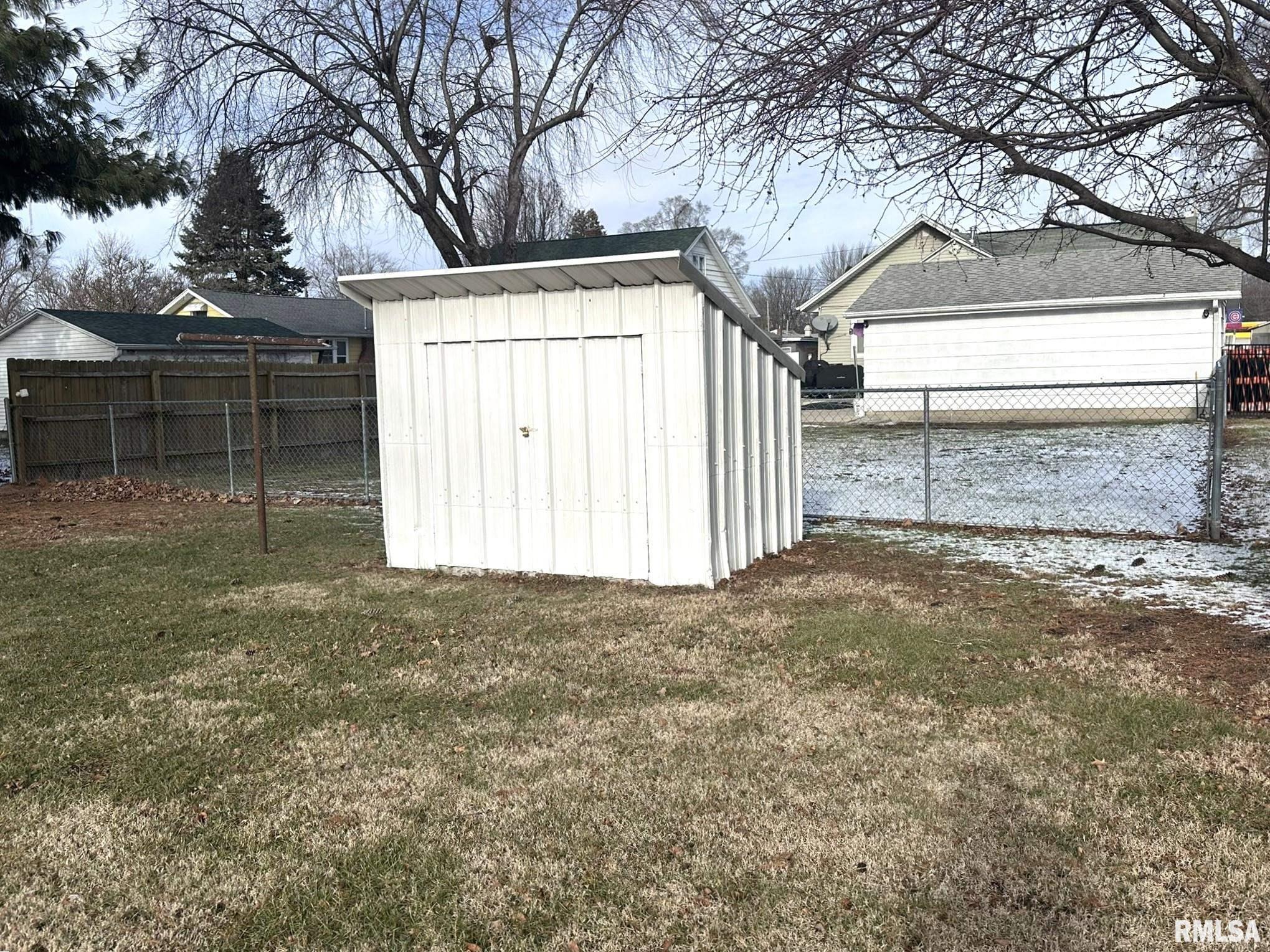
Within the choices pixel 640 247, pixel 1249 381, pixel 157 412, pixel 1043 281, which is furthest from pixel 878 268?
pixel 157 412

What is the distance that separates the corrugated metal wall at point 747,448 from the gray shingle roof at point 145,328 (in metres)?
18.7

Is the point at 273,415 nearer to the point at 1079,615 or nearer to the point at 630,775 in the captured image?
the point at 1079,615

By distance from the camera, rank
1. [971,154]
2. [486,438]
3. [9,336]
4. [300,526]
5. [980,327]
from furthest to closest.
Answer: [9,336], [980,327], [300,526], [486,438], [971,154]

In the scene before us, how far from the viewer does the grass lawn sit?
8.93ft

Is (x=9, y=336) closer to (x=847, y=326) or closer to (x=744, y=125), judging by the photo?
(x=847, y=326)

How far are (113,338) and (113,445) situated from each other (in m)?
11.1

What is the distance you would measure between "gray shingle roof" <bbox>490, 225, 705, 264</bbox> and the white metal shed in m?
20.3

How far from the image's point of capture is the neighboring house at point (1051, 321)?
20016mm

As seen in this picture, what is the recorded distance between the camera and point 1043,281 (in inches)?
851

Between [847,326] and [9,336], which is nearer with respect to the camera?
[9,336]

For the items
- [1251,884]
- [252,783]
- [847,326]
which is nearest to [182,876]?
[252,783]

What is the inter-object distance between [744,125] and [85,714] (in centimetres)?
401

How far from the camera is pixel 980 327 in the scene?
21.6m

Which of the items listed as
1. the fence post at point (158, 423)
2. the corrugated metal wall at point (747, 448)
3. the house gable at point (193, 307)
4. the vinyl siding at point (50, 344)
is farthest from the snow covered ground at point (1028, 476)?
the house gable at point (193, 307)
